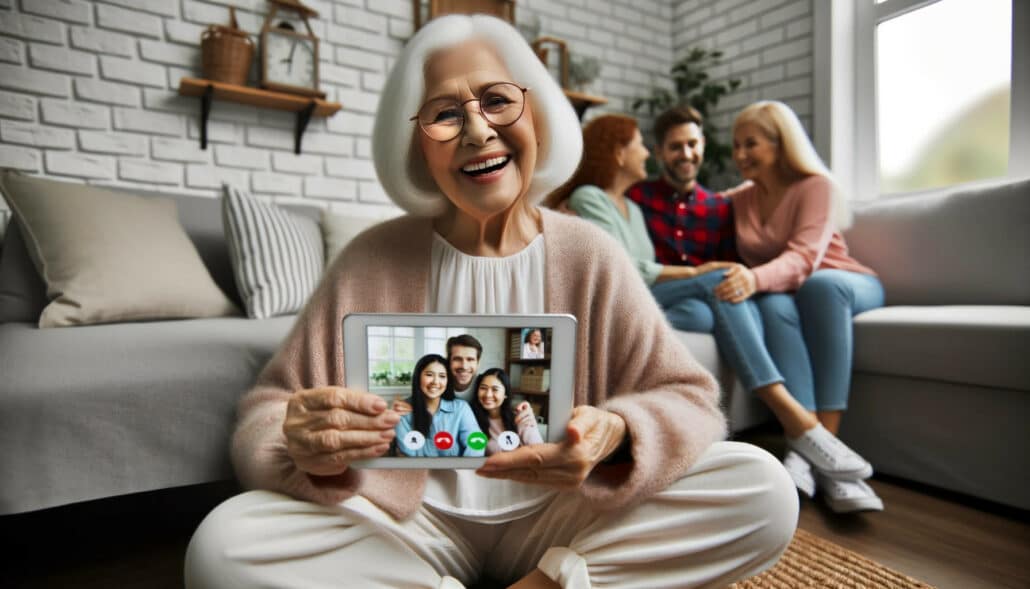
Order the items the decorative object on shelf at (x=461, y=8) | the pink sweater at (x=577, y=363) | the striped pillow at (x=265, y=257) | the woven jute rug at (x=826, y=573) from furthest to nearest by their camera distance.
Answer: the decorative object on shelf at (x=461, y=8), the striped pillow at (x=265, y=257), the woven jute rug at (x=826, y=573), the pink sweater at (x=577, y=363)

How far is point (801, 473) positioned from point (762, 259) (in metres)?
0.69

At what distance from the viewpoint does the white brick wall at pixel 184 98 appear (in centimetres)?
185

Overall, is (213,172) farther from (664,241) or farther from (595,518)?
(595,518)

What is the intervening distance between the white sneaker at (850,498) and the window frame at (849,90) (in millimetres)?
1664

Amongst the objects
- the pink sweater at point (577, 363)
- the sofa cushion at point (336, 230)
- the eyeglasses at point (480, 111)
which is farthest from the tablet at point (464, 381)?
the sofa cushion at point (336, 230)

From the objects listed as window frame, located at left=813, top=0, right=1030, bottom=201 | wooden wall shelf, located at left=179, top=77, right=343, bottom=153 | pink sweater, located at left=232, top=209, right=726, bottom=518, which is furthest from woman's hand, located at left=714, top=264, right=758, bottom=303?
wooden wall shelf, located at left=179, top=77, right=343, bottom=153

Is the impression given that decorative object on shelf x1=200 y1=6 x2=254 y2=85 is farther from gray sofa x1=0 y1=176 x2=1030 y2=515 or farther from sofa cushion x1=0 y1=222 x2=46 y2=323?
sofa cushion x1=0 y1=222 x2=46 y2=323

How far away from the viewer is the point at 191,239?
67.2 inches

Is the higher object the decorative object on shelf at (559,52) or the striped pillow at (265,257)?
the decorative object on shelf at (559,52)

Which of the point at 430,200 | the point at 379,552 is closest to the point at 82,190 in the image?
the point at 430,200

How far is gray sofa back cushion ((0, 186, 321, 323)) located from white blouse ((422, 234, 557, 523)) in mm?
1106

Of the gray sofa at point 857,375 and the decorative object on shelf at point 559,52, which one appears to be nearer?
the gray sofa at point 857,375

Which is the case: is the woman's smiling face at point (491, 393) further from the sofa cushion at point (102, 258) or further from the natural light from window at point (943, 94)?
the natural light from window at point (943, 94)

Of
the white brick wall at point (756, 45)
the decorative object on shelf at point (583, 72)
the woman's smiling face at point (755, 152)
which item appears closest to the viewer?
the woman's smiling face at point (755, 152)
